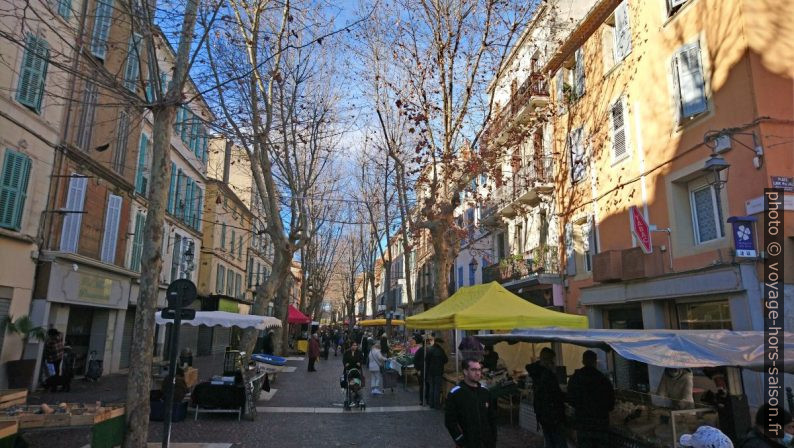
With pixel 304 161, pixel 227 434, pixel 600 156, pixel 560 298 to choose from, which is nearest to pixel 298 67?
pixel 304 161

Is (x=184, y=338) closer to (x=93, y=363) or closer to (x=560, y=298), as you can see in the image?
(x=93, y=363)

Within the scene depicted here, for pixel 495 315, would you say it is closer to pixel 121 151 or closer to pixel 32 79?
pixel 32 79

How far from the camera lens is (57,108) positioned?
44.7ft

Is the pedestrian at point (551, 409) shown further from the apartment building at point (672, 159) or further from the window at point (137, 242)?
the window at point (137, 242)

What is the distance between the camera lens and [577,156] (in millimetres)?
17141

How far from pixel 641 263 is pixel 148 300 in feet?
38.0

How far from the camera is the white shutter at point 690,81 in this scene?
11383 mm

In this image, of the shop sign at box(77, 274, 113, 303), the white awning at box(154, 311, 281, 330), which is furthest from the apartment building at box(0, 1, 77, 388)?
the white awning at box(154, 311, 281, 330)

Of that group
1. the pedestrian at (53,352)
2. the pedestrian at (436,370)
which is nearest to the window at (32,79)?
the pedestrian at (53,352)

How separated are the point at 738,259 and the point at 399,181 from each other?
1255 centimetres

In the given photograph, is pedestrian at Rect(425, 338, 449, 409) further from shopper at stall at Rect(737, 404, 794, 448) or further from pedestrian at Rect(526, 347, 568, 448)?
shopper at stall at Rect(737, 404, 794, 448)

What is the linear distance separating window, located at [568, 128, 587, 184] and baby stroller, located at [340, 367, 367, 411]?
33.2 feet

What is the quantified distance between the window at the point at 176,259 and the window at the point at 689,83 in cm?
2120

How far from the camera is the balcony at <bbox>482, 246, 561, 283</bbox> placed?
18.4 metres
